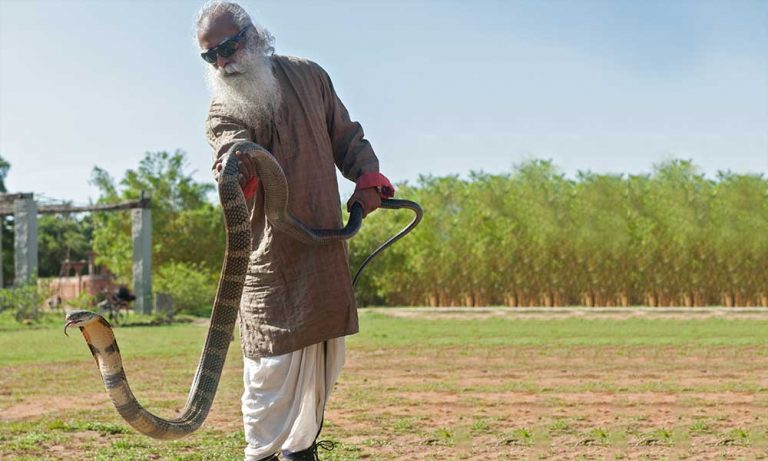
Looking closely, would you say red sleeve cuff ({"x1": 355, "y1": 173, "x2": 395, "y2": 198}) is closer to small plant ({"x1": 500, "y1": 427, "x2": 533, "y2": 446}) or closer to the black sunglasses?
the black sunglasses

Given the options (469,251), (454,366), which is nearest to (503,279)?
(469,251)

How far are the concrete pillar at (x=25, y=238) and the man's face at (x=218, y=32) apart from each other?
57.9ft

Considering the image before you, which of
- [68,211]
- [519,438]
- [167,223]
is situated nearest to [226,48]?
[519,438]

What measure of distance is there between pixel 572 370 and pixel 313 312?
6741 millimetres

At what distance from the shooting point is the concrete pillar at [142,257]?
21031 millimetres

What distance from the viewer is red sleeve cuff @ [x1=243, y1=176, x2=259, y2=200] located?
11.2 ft

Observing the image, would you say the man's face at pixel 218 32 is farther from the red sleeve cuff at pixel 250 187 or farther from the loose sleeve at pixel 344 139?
the red sleeve cuff at pixel 250 187

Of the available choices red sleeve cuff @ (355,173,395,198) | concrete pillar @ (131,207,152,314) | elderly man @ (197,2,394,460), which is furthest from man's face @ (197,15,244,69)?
concrete pillar @ (131,207,152,314)

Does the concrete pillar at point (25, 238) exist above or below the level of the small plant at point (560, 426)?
above

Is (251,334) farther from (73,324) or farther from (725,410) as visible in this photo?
(725,410)

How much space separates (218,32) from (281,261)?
108 cm

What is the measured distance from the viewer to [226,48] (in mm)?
3725

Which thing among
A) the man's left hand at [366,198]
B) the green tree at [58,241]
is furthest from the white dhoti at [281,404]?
the green tree at [58,241]

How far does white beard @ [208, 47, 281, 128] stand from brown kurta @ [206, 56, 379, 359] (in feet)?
0.11
